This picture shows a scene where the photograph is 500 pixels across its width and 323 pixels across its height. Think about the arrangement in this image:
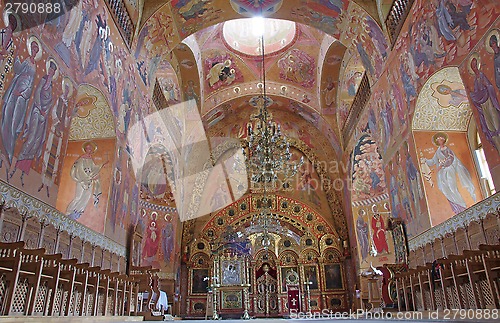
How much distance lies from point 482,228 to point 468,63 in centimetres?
292

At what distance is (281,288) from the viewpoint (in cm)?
1575

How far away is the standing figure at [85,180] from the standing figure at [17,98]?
331cm

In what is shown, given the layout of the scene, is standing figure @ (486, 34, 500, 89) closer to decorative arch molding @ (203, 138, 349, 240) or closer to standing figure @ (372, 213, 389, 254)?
standing figure @ (372, 213, 389, 254)

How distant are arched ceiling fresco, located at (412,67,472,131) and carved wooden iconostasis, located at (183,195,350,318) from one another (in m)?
8.87

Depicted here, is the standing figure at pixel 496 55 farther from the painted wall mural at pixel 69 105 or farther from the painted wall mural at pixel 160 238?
the painted wall mural at pixel 160 238

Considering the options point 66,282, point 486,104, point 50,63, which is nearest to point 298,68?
point 486,104

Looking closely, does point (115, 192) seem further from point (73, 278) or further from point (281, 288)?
point (281, 288)

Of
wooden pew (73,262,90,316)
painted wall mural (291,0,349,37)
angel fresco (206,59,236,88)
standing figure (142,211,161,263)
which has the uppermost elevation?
angel fresco (206,59,236,88)

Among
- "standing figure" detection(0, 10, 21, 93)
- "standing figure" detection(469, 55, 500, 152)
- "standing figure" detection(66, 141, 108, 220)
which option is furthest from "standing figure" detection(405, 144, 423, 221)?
"standing figure" detection(0, 10, 21, 93)

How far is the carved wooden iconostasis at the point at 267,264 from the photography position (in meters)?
15.3

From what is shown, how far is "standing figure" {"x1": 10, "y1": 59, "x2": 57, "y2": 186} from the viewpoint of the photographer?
204 inches

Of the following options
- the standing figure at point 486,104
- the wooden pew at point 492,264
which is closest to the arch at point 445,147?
the standing figure at point 486,104

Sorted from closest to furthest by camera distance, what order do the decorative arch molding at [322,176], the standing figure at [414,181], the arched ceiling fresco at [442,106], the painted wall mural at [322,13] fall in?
the arched ceiling fresco at [442,106]
the standing figure at [414,181]
the painted wall mural at [322,13]
the decorative arch molding at [322,176]

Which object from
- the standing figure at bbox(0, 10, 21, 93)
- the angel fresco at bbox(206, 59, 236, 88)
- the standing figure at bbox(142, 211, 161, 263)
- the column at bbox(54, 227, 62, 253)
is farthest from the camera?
the angel fresco at bbox(206, 59, 236, 88)
